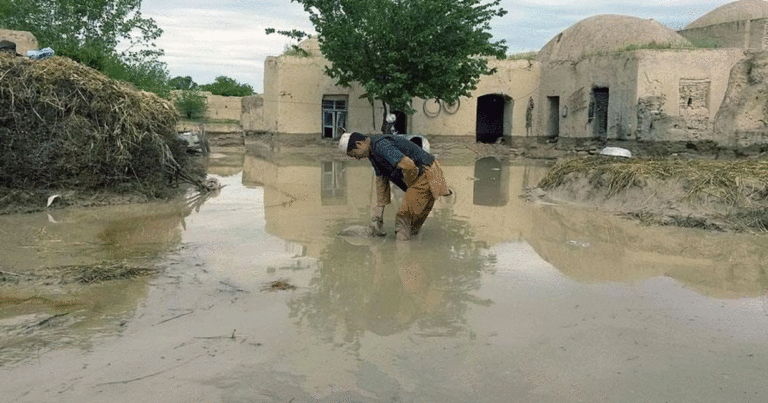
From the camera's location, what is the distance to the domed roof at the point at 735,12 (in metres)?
22.1

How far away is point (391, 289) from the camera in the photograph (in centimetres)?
477

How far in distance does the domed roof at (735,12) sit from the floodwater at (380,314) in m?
18.7

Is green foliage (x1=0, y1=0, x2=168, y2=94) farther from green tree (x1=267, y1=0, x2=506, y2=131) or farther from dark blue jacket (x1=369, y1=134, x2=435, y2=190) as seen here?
dark blue jacket (x1=369, y1=134, x2=435, y2=190)

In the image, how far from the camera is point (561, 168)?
34.0ft

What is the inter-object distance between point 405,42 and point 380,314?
14780 mm

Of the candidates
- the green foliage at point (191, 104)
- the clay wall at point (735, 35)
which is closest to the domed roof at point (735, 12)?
the clay wall at point (735, 35)

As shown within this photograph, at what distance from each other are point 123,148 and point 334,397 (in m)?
6.76

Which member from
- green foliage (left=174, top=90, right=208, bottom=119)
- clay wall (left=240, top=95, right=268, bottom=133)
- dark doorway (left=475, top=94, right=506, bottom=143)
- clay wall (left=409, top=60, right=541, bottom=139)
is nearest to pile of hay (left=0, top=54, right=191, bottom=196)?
clay wall (left=409, top=60, right=541, bottom=139)

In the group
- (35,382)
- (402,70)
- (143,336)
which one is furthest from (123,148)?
(402,70)

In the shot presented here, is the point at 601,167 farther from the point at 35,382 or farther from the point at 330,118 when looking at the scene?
the point at 330,118

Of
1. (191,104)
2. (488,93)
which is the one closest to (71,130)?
(488,93)

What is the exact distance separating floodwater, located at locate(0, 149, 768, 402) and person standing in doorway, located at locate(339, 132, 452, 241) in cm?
29

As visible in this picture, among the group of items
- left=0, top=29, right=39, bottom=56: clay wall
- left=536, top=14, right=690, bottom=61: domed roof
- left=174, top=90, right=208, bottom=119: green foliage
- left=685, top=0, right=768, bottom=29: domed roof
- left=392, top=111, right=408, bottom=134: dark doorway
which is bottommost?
left=392, top=111, right=408, bottom=134: dark doorway

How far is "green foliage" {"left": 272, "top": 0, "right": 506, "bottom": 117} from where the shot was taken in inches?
690
